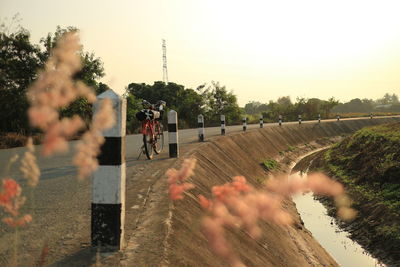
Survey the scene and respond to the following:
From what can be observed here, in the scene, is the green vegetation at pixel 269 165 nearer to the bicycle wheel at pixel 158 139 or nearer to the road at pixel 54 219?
the bicycle wheel at pixel 158 139

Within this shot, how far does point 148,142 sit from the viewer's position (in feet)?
27.5

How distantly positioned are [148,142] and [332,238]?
508 centimetres

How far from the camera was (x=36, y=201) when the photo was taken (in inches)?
185

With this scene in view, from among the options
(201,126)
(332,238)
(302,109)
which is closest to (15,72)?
(201,126)

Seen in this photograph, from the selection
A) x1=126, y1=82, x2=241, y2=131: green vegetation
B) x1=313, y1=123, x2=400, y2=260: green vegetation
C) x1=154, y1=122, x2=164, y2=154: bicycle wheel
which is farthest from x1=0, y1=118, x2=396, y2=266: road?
x1=126, y1=82, x2=241, y2=131: green vegetation

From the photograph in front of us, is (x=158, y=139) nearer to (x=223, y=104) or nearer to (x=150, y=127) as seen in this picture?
(x=150, y=127)

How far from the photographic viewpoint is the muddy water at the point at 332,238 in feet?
26.7

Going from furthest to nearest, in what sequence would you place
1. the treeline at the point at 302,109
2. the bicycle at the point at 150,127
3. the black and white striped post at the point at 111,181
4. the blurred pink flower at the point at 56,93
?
the treeline at the point at 302,109 → the bicycle at the point at 150,127 → the black and white striped post at the point at 111,181 → the blurred pink flower at the point at 56,93

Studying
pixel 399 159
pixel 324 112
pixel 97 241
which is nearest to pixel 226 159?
pixel 399 159

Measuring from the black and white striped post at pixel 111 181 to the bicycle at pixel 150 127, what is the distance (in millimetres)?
5072

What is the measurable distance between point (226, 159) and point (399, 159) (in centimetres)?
568

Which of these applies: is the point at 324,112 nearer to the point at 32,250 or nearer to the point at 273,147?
the point at 273,147

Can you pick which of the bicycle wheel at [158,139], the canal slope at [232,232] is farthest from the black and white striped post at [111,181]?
the bicycle wheel at [158,139]

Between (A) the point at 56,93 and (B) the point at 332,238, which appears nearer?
(A) the point at 56,93
